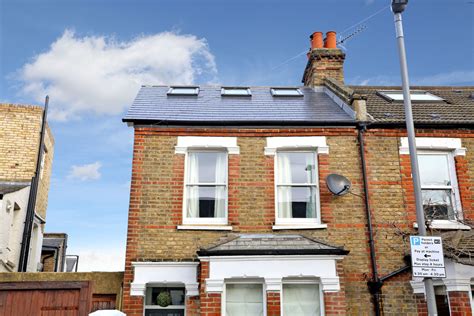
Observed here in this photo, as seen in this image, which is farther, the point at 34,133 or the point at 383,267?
the point at 34,133

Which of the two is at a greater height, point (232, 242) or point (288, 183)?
point (288, 183)

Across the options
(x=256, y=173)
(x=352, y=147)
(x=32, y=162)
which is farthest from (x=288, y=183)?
(x=32, y=162)

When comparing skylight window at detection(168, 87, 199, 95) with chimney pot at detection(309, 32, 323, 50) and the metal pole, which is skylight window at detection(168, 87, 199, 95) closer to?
chimney pot at detection(309, 32, 323, 50)

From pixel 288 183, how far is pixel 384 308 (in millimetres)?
3417

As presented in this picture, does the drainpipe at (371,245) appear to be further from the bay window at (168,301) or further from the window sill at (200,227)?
the bay window at (168,301)

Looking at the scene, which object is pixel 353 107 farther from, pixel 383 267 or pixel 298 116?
pixel 383 267

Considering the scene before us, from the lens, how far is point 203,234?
10.2 m

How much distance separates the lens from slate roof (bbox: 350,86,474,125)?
11.3 meters

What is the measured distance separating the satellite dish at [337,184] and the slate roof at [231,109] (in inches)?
57.5

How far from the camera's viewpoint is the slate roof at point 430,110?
1134 cm

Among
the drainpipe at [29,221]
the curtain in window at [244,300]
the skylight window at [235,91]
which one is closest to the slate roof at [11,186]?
the drainpipe at [29,221]

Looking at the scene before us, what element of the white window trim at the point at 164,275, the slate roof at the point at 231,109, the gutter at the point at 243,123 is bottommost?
the white window trim at the point at 164,275

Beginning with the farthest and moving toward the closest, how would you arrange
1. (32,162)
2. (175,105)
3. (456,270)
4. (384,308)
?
(32,162)
(175,105)
(384,308)
(456,270)

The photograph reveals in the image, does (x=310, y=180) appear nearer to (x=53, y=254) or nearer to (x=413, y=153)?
(x=413, y=153)
